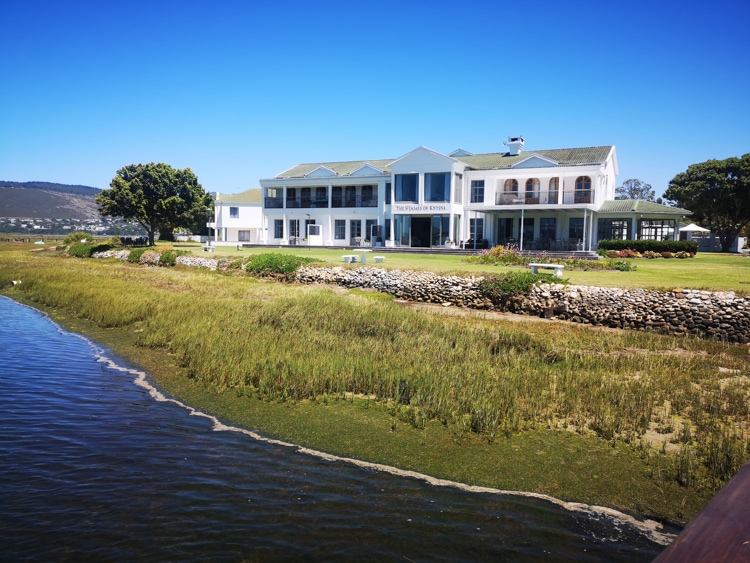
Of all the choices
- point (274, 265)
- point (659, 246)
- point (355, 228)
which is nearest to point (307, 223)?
point (355, 228)

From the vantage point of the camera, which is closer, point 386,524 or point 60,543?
point 60,543

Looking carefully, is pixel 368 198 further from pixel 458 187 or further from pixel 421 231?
pixel 458 187

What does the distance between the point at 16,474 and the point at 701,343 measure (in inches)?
527

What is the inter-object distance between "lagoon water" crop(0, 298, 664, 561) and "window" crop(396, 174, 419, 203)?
3868cm

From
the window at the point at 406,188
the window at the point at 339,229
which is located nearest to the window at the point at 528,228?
the window at the point at 406,188

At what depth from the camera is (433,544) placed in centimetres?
520

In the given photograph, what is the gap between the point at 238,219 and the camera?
64.5 meters

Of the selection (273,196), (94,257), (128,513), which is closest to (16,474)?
(128,513)

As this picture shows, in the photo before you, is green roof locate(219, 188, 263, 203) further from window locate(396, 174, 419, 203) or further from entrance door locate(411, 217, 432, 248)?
entrance door locate(411, 217, 432, 248)

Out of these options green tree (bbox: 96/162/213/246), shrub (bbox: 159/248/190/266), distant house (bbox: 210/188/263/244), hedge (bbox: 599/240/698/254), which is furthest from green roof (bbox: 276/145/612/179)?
shrub (bbox: 159/248/190/266)

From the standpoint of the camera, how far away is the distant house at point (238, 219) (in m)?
64.0

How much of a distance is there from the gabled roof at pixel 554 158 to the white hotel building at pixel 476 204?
75mm

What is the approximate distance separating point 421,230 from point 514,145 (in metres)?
11.9

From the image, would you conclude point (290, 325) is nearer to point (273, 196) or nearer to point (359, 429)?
point (359, 429)
